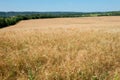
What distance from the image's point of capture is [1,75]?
5.21 meters

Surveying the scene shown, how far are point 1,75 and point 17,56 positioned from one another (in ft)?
4.33

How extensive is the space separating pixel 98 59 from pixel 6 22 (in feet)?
185

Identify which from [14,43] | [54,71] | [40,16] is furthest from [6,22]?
[54,71]

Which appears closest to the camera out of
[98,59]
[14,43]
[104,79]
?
[104,79]

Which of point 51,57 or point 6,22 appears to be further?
point 6,22

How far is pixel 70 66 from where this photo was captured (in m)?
5.55

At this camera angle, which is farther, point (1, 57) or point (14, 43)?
point (14, 43)

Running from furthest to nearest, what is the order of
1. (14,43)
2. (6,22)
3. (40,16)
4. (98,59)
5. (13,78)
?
(40,16)
(6,22)
(14,43)
(98,59)
(13,78)

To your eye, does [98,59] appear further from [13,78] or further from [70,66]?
[13,78]

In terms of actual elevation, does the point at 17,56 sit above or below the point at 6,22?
above

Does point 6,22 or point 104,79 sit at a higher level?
point 104,79

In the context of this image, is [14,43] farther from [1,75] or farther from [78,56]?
[1,75]

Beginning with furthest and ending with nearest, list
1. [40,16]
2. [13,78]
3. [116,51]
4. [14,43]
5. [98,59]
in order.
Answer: [40,16] < [14,43] < [116,51] < [98,59] < [13,78]

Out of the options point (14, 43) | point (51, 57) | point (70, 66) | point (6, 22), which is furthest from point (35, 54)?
point (6, 22)
